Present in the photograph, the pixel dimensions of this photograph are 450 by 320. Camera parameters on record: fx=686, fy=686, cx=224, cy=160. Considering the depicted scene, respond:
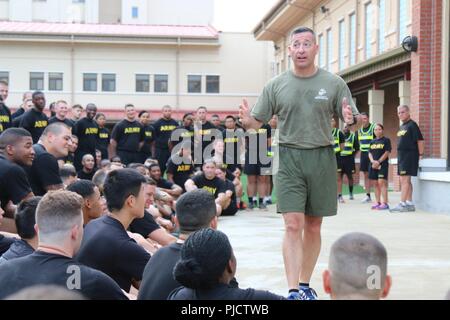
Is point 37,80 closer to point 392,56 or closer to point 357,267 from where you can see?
point 392,56

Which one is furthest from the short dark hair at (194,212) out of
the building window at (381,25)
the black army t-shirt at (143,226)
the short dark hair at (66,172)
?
the building window at (381,25)

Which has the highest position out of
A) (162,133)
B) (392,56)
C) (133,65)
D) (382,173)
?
(133,65)

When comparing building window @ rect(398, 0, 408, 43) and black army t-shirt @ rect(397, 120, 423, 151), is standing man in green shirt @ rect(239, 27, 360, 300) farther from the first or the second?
building window @ rect(398, 0, 408, 43)

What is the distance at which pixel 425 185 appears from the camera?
1395cm

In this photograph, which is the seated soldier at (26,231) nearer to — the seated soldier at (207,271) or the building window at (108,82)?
the seated soldier at (207,271)

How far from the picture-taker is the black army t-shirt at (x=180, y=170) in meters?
13.7

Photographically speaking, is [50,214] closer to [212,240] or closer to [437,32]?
[212,240]

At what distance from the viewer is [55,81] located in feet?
154

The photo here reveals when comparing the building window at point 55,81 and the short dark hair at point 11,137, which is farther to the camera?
the building window at point 55,81

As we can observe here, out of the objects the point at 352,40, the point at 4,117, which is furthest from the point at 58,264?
the point at 352,40

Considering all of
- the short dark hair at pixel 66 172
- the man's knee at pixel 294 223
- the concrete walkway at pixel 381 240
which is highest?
the short dark hair at pixel 66 172

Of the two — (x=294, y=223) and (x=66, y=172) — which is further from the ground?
(x=66, y=172)

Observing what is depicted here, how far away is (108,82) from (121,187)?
4381cm

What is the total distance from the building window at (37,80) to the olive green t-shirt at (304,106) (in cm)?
4308
